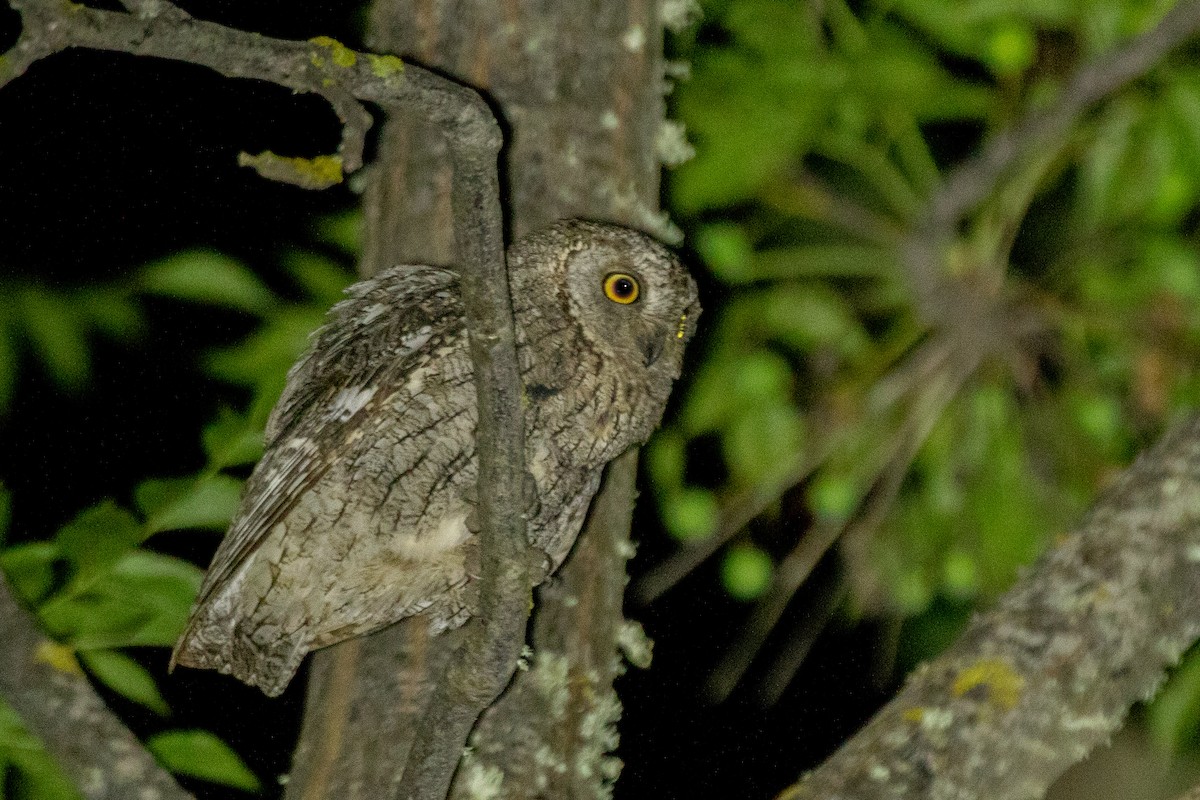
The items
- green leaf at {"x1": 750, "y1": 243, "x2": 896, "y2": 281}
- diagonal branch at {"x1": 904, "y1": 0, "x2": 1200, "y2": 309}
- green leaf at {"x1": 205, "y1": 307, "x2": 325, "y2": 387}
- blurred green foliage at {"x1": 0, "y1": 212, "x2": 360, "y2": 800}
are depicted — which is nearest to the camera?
blurred green foliage at {"x1": 0, "y1": 212, "x2": 360, "y2": 800}

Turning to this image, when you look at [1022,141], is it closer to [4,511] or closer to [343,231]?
[343,231]

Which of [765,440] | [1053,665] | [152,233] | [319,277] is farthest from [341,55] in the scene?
[152,233]

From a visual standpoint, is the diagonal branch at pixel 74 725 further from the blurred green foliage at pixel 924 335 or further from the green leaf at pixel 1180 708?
the green leaf at pixel 1180 708

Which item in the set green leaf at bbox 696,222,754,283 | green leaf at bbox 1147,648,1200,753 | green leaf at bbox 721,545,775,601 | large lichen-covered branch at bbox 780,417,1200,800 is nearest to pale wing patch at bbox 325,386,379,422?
large lichen-covered branch at bbox 780,417,1200,800

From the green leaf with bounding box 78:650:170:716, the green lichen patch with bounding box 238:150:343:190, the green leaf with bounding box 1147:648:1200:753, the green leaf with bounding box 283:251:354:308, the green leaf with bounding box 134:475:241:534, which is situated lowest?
the green leaf with bounding box 78:650:170:716

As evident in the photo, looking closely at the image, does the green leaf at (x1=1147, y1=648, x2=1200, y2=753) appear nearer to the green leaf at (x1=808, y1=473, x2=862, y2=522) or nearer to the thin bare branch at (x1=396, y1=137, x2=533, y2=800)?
the green leaf at (x1=808, y1=473, x2=862, y2=522)

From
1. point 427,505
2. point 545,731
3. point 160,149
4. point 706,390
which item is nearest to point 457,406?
point 427,505

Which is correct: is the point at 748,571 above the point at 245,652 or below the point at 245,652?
below
